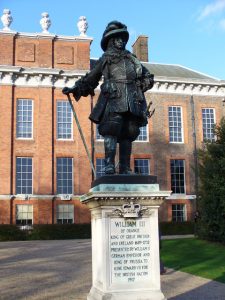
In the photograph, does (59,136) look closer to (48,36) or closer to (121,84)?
(48,36)

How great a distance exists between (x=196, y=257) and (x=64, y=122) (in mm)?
18365

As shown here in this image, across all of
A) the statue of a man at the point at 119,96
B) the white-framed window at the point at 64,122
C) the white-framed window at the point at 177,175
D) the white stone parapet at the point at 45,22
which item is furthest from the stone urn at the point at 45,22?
the statue of a man at the point at 119,96

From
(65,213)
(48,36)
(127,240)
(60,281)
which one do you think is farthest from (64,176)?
(127,240)

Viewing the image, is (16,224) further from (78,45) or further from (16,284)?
(16,284)

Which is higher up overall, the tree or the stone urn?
the stone urn

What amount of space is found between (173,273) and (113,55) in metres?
8.47

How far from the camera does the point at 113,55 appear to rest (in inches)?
267

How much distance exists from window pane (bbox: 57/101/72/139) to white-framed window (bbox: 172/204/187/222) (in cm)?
957

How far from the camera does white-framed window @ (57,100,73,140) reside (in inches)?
1320

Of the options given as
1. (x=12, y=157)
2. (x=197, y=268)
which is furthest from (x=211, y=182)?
(x=12, y=157)

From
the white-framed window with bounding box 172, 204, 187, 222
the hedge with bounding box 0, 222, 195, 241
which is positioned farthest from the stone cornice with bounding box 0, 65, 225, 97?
the hedge with bounding box 0, 222, 195, 241

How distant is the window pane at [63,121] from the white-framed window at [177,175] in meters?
8.35

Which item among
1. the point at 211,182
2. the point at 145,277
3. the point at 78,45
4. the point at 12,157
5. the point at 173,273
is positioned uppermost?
the point at 78,45

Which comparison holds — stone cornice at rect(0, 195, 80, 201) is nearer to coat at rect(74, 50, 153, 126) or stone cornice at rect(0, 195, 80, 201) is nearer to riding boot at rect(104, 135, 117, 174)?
coat at rect(74, 50, 153, 126)
